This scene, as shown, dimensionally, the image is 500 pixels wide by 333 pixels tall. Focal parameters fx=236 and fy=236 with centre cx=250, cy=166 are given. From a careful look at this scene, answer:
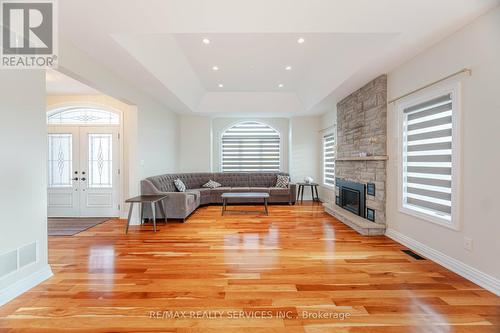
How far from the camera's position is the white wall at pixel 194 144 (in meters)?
7.52

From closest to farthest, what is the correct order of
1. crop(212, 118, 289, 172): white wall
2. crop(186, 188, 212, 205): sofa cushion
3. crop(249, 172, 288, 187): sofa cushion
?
crop(186, 188, 212, 205): sofa cushion
crop(249, 172, 288, 187): sofa cushion
crop(212, 118, 289, 172): white wall

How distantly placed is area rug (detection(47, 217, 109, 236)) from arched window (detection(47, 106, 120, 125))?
6.90ft

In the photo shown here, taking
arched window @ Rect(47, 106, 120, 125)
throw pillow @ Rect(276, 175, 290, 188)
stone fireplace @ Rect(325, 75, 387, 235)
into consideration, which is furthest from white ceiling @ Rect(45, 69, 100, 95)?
stone fireplace @ Rect(325, 75, 387, 235)

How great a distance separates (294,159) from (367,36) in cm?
468

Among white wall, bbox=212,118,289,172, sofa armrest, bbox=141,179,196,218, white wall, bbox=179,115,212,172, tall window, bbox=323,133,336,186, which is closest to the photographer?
sofa armrest, bbox=141,179,196,218

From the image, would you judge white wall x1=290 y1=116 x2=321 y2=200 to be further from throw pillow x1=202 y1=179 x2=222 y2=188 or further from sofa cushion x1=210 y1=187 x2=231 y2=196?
throw pillow x1=202 y1=179 x2=222 y2=188

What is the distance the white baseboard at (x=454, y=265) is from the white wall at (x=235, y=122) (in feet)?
15.4

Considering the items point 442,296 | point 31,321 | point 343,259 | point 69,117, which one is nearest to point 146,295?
point 31,321

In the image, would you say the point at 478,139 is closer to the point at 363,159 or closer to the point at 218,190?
the point at 363,159

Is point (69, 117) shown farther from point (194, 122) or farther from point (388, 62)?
point (388, 62)

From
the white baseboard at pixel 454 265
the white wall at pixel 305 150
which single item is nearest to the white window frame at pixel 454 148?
the white baseboard at pixel 454 265

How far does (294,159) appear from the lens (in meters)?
7.49

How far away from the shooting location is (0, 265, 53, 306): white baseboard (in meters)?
2.11

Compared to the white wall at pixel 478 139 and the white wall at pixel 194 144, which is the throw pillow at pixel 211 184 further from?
the white wall at pixel 478 139
